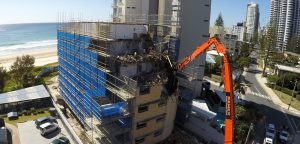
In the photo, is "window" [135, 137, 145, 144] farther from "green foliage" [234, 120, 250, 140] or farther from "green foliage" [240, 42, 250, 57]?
"green foliage" [240, 42, 250, 57]

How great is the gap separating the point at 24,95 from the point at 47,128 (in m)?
9.12

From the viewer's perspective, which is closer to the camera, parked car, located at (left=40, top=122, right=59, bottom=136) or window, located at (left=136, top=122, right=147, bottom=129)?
window, located at (left=136, top=122, right=147, bottom=129)

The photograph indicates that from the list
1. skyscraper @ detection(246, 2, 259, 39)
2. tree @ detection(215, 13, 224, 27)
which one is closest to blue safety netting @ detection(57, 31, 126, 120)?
tree @ detection(215, 13, 224, 27)

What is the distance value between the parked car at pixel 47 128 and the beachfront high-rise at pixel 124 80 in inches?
103

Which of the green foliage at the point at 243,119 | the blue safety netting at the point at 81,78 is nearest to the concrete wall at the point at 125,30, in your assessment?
the blue safety netting at the point at 81,78

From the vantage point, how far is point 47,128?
2723 cm

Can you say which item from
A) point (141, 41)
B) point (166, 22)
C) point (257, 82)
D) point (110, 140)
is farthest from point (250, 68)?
point (110, 140)

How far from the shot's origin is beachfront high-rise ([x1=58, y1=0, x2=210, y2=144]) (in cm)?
2219

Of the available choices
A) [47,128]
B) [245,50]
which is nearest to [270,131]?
[47,128]

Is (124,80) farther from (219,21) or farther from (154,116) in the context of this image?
(219,21)

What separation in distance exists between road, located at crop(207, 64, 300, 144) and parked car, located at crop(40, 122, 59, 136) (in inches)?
840

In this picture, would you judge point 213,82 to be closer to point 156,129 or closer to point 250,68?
point 250,68

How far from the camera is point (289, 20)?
4291 inches

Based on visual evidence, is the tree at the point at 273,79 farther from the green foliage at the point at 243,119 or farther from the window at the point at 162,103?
the window at the point at 162,103
